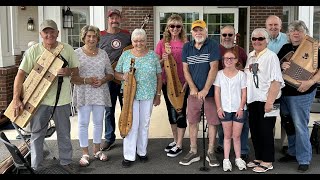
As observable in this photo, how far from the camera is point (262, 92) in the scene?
13.3ft

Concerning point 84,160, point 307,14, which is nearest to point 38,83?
point 84,160

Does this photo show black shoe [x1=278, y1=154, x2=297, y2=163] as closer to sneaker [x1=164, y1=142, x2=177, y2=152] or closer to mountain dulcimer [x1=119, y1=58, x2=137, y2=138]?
sneaker [x1=164, y1=142, x2=177, y2=152]

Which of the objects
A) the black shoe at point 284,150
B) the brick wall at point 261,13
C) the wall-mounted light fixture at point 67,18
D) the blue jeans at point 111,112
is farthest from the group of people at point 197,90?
the wall-mounted light fixture at point 67,18

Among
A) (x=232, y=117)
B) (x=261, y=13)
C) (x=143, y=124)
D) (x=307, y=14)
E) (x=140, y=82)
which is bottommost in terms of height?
(x=143, y=124)

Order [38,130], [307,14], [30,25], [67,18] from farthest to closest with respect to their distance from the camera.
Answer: [30,25]
[67,18]
[307,14]
[38,130]

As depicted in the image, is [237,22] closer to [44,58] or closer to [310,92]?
[310,92]

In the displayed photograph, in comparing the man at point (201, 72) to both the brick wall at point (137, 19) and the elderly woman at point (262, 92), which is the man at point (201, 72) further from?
the brick wall at point (137, 19)

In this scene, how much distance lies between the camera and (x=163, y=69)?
4.66 m

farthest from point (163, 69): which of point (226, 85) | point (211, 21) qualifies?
point (211, 21)

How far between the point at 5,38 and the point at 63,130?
3443 millimetres

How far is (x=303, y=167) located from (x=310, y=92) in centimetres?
83

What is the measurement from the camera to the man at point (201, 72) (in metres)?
4.25

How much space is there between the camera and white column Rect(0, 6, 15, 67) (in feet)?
21.6

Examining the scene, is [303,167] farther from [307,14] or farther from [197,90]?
[307,14]
